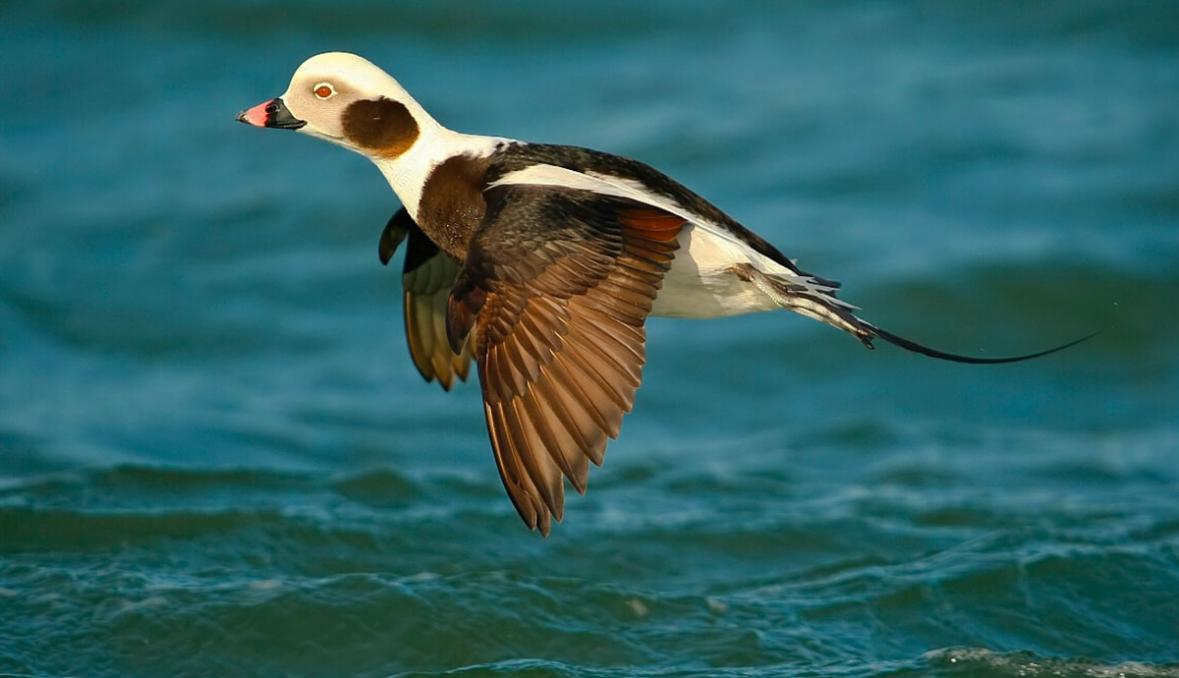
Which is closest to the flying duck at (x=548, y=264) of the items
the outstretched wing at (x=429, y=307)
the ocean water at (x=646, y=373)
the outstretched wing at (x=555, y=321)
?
the outstretched wing at (x=555, y=321)

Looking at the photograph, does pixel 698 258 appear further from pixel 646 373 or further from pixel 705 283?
pixel 646 373

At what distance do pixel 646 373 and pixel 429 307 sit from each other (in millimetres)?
1998

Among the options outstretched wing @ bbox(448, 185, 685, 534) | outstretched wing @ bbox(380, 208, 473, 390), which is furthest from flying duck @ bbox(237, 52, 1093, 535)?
outstretched wing @ bbox(380, 208, 473, 390)

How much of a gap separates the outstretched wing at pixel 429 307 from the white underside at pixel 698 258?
34.2 inches

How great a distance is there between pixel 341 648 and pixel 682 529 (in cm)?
145

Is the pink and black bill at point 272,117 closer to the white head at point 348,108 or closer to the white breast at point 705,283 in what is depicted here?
the white head at point 348,108

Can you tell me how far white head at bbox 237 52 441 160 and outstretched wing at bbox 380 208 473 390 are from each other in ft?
1.85

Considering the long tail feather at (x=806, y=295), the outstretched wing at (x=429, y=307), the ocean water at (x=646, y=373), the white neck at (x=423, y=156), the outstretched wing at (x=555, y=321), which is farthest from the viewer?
the outstretched wing at (x=429, y=307)

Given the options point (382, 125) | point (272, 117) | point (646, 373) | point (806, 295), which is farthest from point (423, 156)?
point (646, 373)

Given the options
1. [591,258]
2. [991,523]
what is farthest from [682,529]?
[591,258]

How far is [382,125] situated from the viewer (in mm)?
4832

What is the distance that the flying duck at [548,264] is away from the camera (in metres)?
3.94

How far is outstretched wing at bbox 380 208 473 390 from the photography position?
17.7 ft

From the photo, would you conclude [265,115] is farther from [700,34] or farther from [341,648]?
[700,34]
